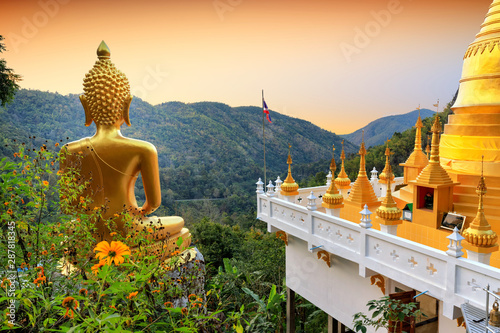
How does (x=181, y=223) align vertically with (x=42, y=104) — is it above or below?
below

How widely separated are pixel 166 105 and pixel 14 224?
42603 millimetres

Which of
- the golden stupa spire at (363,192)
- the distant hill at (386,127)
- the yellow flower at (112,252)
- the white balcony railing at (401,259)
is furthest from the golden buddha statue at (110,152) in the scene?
the distant hill at (386,127)

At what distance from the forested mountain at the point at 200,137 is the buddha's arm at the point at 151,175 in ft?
49.6

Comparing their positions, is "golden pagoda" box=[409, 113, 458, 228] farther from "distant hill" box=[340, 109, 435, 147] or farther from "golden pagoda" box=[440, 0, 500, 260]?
"distant hill" box=[340, 109, 435, 147]

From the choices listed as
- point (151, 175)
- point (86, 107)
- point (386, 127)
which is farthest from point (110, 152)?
point (386, 127)

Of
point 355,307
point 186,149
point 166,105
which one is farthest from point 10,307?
point 166,105

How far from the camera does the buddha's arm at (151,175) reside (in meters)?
6.83

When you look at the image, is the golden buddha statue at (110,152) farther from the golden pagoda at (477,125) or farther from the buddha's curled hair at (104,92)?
the golden pagoda at (477,125)

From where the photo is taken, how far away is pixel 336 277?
7.48 m

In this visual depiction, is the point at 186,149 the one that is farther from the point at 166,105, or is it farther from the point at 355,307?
the point at 355,307

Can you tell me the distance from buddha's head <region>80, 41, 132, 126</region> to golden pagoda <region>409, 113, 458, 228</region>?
5372 mm

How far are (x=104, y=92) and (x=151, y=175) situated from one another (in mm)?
1676

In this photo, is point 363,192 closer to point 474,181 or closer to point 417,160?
point 417,160

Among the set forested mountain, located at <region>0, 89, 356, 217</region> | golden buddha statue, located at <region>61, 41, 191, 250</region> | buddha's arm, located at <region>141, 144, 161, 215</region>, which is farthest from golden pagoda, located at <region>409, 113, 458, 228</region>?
forested mountain, located at <region>0, 89, 356, 217</region>
